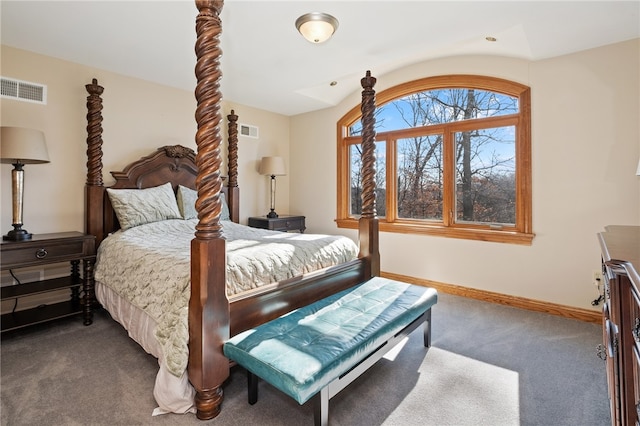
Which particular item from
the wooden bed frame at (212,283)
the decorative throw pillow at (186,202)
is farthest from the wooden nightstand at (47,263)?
the wooden bed frame at (212,283)

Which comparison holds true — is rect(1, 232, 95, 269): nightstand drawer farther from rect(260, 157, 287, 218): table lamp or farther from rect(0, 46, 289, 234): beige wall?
rect(260, 157, 287, 218): table lamp

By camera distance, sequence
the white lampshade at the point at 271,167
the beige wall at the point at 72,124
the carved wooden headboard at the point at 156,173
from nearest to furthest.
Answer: the beige wall at the point at 72,124, the carved wooden headboard at the point at 156,173, the white lampshade at the point at 271,167

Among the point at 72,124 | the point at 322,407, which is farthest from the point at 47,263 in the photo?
the point at 322,407

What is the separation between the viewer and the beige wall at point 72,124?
2.87m

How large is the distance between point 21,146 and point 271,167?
266 cm

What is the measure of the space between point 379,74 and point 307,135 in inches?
57.5

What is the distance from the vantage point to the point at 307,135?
16.6 ft

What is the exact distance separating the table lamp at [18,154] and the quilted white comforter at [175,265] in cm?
62

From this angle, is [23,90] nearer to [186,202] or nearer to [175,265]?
[186,202]

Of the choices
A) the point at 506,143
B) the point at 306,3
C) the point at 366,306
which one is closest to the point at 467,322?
the point at 366,306

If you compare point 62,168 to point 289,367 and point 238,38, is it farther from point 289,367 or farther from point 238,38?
point 289,367

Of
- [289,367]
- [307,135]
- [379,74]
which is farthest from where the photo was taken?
[307,135]

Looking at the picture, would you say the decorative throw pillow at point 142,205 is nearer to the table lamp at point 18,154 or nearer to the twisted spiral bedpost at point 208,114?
the table lamp at point 18,154

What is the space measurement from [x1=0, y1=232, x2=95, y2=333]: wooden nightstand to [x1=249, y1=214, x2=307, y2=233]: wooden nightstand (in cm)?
205
